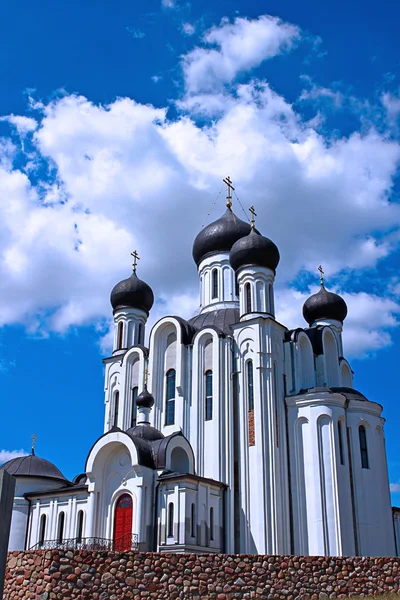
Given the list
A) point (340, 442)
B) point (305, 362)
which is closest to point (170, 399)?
point (305, 362)

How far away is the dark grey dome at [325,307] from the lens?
2769 cm

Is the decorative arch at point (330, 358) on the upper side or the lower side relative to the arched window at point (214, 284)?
lower

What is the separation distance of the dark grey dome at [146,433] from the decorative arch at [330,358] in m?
7.44

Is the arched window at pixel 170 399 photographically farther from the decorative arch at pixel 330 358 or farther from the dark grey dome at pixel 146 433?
the decorative arch at pixel 330 358

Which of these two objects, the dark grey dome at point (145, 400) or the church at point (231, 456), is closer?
the church at point (231, 456)

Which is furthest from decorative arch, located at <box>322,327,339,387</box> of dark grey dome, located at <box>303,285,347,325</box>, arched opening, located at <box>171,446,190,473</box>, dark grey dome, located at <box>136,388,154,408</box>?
dark grey dome, located at <box>136,388,154,408</box>

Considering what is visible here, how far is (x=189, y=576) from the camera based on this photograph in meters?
11.9

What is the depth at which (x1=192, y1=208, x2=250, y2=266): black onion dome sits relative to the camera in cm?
2820

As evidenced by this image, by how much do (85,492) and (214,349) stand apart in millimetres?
6693

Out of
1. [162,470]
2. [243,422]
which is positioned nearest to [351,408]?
[243,422]

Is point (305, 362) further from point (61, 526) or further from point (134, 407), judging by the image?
point (61, 526)

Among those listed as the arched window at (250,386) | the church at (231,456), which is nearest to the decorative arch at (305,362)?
the church at (231,456)

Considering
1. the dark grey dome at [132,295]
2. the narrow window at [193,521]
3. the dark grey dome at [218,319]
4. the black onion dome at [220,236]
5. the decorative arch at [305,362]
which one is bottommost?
the narrow window at [193,521]

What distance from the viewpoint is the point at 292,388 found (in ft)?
76.0
